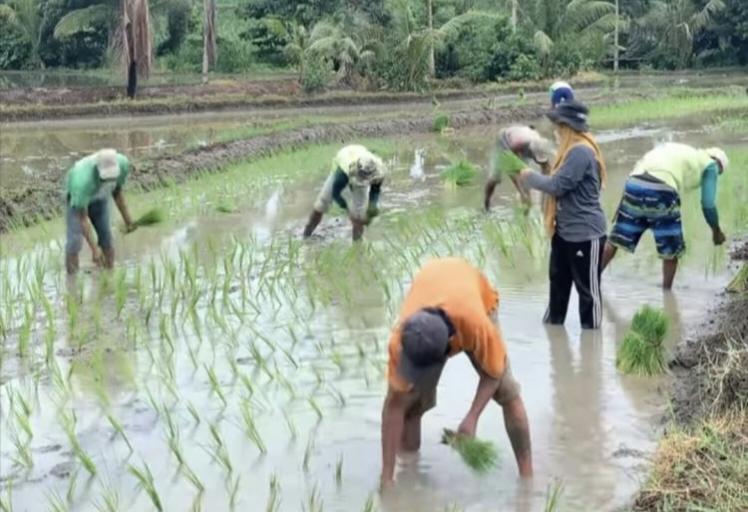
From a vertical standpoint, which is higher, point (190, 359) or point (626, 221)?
point (626, 221)

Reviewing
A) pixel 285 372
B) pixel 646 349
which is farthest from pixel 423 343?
pixel 646 349

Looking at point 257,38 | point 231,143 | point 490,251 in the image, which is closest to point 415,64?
point 257,38

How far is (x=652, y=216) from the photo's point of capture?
661 cm

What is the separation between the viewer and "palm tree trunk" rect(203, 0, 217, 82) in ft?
87.7

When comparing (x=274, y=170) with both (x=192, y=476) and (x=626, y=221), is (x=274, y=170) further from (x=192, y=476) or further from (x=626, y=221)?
(x=192, y=476)

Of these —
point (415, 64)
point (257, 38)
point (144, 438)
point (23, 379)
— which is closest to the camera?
point (144, 438)

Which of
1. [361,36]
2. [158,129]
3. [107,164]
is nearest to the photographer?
[107,164]

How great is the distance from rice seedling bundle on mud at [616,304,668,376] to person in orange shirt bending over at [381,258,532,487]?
1350mm

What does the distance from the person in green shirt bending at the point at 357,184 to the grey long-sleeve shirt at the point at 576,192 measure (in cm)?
225

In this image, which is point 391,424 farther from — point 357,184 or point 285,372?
point 357,184

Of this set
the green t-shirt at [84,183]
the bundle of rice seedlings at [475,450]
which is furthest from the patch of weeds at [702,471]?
the green t-shirt at [84,183]

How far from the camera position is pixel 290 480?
4234 millimetres

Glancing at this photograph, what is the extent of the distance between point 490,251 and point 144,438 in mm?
3916

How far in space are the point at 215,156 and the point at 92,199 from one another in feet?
20.4
